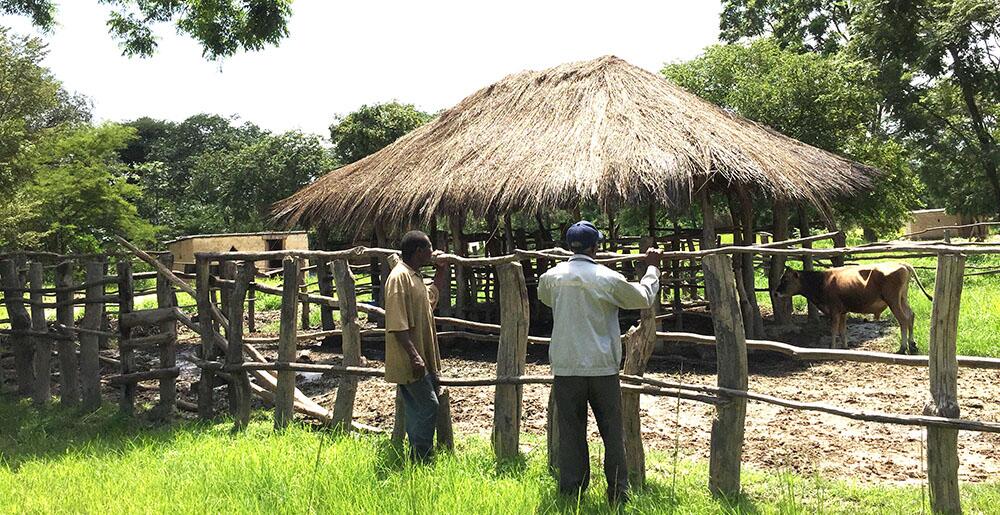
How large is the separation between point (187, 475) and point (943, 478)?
401 cm

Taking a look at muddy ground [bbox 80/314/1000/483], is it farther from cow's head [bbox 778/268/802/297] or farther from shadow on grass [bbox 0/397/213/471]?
shadow on grass [bbox 0/397/213/471]

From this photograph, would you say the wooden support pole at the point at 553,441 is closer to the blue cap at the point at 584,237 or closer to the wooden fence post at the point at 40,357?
the blue cap at the point at 584,237

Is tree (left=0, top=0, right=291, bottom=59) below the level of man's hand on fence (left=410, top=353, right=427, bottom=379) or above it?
above

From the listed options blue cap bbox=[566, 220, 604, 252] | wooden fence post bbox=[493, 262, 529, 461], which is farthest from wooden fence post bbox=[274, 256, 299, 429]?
blue cap bbox=[566, 220, 604, 252]

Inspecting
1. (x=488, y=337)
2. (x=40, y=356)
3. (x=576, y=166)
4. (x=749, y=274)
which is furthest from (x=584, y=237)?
(x=749, y=274)

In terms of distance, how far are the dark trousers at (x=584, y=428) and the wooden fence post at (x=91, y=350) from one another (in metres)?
5.26

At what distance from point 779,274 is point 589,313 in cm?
812

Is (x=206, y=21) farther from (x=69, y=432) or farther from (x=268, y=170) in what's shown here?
(x=268, y=170)

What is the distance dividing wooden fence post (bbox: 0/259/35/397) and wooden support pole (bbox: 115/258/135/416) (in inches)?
70.9

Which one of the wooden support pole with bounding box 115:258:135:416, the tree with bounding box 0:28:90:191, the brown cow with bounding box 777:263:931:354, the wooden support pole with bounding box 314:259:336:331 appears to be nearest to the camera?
the wooden support pole with bounding box 115:258:135:416

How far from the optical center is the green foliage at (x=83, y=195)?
77.5ft

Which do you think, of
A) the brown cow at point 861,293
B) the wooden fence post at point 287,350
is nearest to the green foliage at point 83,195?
the wooden fence post at point 287,350

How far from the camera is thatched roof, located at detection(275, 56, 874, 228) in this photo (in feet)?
33.3

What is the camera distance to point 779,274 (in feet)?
37.7
